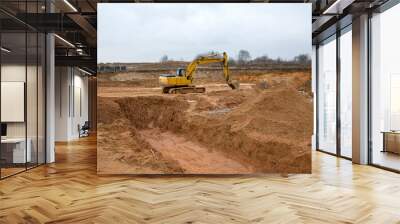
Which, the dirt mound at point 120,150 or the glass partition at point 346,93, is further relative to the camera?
the glass partition at point 346,93

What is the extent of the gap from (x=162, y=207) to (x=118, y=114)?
2.61m

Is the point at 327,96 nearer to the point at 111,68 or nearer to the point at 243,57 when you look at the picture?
the point at 243,57

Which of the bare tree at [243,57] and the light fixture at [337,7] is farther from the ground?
the light fixture at [337,7]

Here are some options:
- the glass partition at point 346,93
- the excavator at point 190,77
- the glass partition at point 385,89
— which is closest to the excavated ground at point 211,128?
the excavator at point 190,77

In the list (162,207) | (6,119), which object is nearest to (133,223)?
(162,207)

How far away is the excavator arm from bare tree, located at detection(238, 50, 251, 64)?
254 millimetres

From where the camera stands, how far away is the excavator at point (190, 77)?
6.82m

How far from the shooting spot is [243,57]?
273 inches

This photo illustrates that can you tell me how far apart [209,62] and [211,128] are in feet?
3.77

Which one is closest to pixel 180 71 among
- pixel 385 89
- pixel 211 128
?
pixel 211 128

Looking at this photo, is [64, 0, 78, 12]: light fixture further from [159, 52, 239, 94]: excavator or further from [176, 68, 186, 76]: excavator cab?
[176, 68, 186, 76]: excavator cab

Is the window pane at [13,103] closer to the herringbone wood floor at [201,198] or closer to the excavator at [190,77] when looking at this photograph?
the herringbone wood floor at [201,198]

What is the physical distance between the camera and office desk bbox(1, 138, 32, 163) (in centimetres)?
661

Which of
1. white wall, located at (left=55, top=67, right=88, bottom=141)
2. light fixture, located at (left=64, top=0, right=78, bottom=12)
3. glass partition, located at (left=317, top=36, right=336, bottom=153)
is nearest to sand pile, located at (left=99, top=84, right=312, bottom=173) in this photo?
light fixture, located at (left=64, top=0, right=78, bottom=12)
